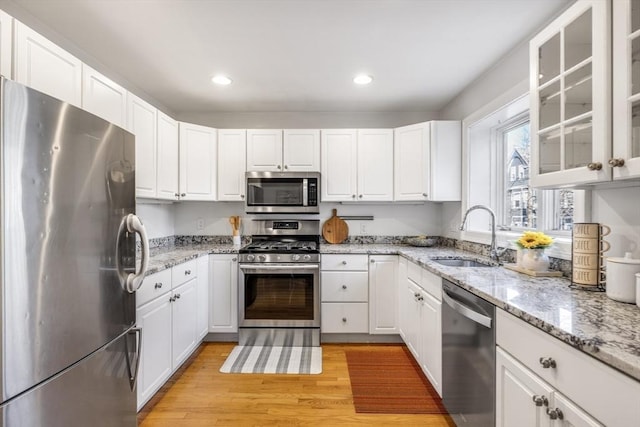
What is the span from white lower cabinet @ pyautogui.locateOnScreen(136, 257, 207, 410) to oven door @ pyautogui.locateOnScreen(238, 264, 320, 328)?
Answer: 0.45 m

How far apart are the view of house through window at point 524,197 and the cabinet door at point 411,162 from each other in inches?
26.4

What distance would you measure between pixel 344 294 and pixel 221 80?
2.24 metres

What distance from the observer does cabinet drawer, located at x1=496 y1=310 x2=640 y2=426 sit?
2.46ft

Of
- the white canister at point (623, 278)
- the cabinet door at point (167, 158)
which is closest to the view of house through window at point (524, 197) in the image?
the white canister at point (623, 278)

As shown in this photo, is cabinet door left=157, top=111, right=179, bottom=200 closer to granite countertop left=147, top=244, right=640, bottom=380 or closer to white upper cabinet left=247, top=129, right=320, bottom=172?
white upper cabinet left=247, top=129, right=320, bottom=172

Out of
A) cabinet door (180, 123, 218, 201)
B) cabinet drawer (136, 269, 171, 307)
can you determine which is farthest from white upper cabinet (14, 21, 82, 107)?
cabinet door (180, 123, 218, 201)

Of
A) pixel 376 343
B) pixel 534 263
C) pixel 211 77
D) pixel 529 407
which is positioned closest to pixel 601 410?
pixel 529 407

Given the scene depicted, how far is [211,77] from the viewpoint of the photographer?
102 inches

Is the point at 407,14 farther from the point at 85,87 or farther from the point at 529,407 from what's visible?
the point at 529,407

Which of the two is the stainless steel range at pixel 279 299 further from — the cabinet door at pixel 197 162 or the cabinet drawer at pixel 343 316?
the cabinet door at pixel 197 162

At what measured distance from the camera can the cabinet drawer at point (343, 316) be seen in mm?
2957

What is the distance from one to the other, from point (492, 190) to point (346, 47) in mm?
1788

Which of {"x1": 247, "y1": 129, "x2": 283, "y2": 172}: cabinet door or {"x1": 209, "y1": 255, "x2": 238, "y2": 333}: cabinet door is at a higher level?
{"x1": 247, "y1": 129, "x2": 283, "y2": 172}: cabinet door

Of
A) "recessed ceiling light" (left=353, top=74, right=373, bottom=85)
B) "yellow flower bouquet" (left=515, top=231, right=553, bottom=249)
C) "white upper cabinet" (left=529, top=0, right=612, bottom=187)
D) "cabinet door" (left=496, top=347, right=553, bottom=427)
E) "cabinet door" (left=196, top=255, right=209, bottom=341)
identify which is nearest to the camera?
"cabinet door" (left=496, top=347, right=553, bottom=427)
